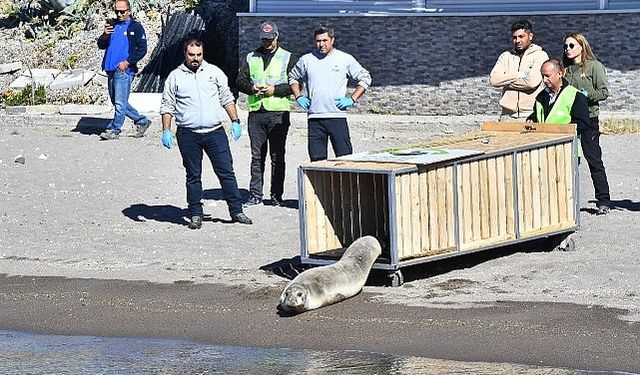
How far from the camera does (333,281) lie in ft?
31.3

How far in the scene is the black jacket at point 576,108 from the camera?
38.9ft

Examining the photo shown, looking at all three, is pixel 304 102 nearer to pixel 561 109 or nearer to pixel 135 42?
pixel 561 109

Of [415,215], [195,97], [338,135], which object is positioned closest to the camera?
[415,215]

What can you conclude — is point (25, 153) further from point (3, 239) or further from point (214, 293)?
Answer: point (214, 293)

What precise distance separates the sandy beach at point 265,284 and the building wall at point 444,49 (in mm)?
4394

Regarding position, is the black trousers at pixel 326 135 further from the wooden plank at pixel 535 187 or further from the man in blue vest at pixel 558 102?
the wooden plank at pixel 535 187

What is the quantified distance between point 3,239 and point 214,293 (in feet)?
10.6

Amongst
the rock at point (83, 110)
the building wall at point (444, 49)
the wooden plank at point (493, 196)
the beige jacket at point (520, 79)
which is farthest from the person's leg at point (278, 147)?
the rock at point (83, 110)

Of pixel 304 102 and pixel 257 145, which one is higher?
pixel 304 102

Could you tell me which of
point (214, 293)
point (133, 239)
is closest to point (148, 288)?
point (214, 293)

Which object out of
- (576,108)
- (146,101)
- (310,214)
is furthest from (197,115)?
(146,101)

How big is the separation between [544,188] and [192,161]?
140 inches

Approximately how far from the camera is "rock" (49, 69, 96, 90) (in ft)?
74.8

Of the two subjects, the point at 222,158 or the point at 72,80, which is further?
the point at 72,80
